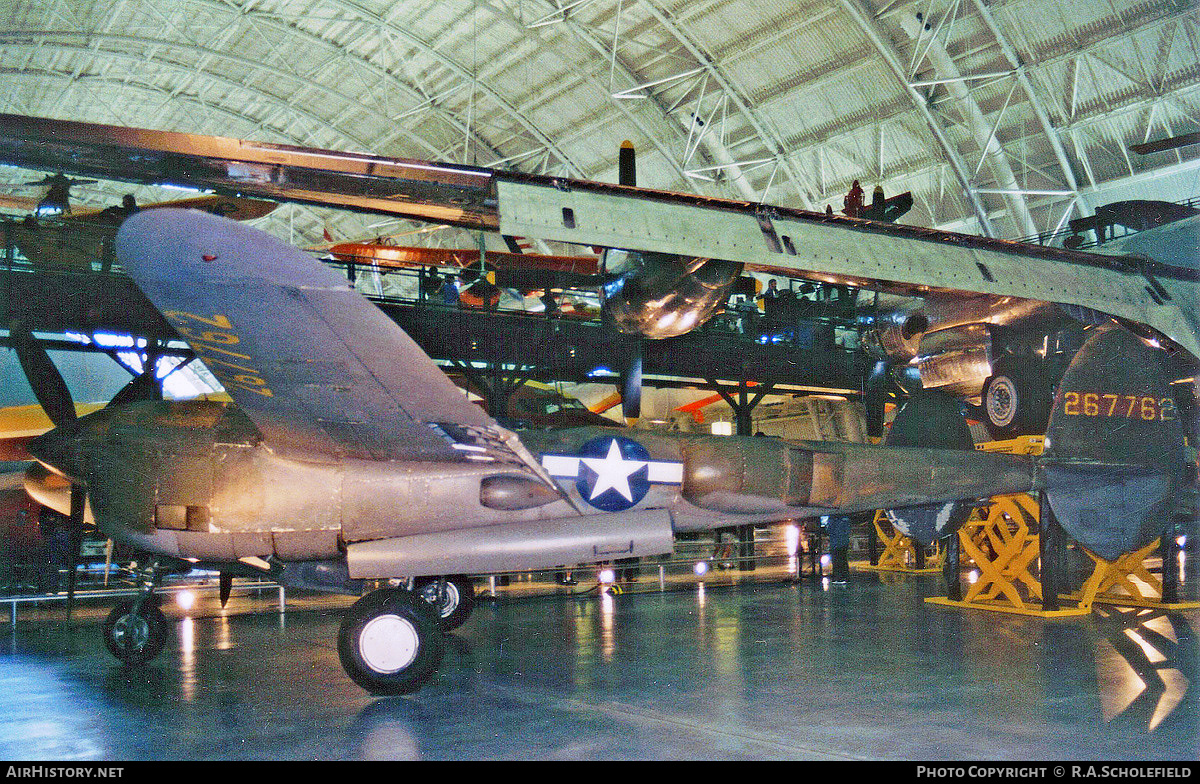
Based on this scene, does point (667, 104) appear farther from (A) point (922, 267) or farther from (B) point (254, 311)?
(B) point (254, 311)

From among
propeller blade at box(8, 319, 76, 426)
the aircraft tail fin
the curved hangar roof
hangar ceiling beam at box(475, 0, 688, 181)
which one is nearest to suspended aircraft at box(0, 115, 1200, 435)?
the aircraft tail fin

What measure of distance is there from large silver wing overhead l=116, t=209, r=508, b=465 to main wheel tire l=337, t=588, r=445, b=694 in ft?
4.37

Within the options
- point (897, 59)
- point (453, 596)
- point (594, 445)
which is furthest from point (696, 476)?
point (897, 59)

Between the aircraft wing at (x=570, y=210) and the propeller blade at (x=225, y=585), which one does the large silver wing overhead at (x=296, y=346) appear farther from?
the propeller blade at (x=225, y=585)

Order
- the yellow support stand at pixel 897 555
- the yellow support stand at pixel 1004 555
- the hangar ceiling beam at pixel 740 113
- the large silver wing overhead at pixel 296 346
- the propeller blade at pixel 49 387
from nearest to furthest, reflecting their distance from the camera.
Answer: the large silver wing overhead at pixel 296 346, the propeller blade at pixel 49 387, the yellow support stand at pixel 1004 555, the yellow support stand at pixel 897 555, the hangar ceiling beam at pixel 740 113

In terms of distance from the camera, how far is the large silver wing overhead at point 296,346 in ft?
15.7

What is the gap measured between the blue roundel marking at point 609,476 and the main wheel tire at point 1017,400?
6.41m

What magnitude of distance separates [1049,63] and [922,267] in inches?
778

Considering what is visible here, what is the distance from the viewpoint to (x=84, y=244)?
48.8 ft

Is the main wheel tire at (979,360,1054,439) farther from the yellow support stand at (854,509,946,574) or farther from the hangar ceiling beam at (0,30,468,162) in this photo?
the hangar ceiling beam at (0,30,468,162)

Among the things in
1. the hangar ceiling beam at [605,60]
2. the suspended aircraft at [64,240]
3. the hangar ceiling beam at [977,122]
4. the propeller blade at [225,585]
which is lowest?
the propeller blade at [225,585]

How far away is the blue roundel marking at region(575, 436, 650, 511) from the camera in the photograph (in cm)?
790

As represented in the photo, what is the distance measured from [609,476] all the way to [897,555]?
13.7 meters

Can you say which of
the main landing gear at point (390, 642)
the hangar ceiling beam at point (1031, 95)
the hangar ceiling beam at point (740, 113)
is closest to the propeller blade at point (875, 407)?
the main landing gear at point (390, 642)
